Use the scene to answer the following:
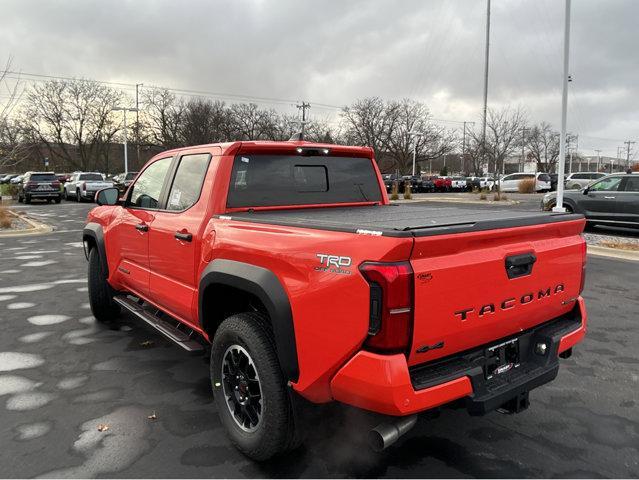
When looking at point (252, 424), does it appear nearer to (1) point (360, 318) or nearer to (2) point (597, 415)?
(1) point (360, 318)

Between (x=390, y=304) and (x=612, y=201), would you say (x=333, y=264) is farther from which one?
(x=612, y=201)

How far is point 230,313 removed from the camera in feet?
10.9

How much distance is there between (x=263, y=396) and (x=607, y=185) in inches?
539

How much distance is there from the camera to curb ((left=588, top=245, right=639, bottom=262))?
10.2 metres

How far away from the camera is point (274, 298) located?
100 inches

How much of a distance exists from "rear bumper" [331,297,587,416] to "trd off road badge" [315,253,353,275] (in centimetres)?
38

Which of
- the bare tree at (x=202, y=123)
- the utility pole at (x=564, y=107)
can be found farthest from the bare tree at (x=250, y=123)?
the utility pole at (x=564, y=107)

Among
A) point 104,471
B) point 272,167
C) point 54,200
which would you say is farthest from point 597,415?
point 54,200

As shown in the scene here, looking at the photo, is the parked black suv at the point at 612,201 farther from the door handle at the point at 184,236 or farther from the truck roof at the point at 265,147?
the door handle at the point at 184,236

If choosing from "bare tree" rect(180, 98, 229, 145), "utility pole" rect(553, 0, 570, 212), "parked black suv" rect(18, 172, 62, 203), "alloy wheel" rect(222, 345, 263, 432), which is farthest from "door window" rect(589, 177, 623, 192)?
"bare tree" rect(180, 98, 229, 145)

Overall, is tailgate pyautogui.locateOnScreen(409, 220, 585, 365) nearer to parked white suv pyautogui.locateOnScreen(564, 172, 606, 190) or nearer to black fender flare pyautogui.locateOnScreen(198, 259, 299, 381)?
black fender flare pyautogui.locateOnScreen(198, 259, 299, 381)

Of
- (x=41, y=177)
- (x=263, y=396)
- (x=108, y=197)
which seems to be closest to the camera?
(x=263, y=396)

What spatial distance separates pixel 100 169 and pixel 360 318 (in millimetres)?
71218

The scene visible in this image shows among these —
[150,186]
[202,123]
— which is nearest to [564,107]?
[150,186]
